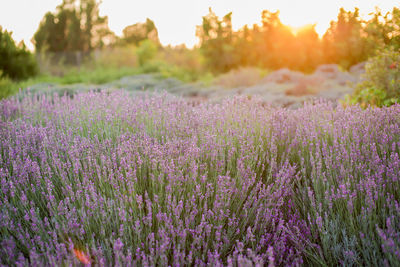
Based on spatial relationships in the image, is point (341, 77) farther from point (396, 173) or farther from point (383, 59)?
point (396, 173)

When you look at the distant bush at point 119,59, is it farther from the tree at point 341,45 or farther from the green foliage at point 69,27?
the tree at point 341,45

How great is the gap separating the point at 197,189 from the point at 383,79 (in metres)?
3.98

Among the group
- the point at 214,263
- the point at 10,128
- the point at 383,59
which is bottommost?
the point at 214,263

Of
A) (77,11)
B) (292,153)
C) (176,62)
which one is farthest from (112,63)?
(292,153)

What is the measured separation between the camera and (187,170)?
2268 mm

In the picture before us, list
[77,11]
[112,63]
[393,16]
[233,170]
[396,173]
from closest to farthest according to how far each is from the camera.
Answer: [396,173], [233,170], [393,16], [112,63], [77,11]

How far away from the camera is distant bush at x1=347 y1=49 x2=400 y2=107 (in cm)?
451

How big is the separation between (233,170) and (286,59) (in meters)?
17.2

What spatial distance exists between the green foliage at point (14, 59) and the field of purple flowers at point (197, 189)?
401 inches

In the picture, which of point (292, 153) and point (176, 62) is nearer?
point (292, 153)

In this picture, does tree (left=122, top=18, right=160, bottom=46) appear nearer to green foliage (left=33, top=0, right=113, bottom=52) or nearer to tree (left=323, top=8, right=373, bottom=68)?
green foliage (left=33, top=0, right=113, bottom=52)

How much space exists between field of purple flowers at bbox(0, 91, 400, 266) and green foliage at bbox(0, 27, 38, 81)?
33.5 feet

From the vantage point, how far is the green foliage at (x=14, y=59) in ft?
41.2

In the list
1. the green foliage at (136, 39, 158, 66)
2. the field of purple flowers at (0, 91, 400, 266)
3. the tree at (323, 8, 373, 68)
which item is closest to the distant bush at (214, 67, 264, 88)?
the tree at (323, 8, 373, 68)
